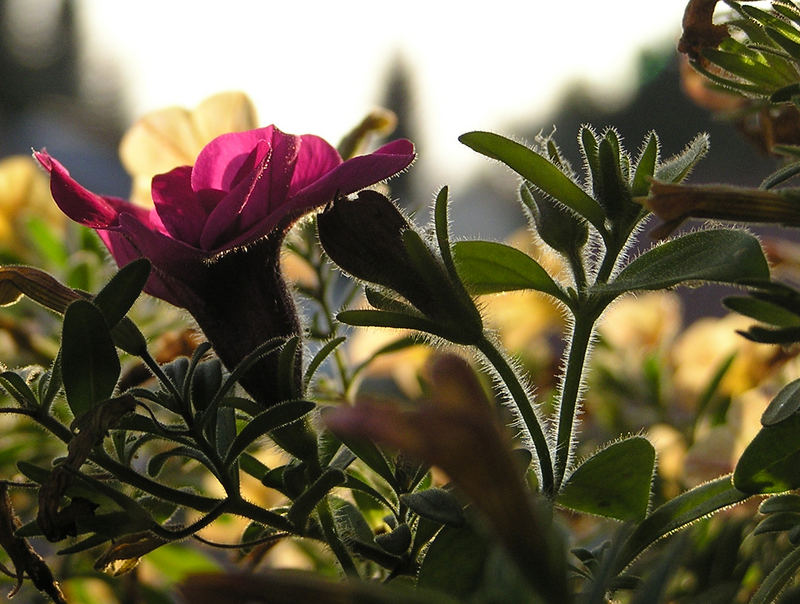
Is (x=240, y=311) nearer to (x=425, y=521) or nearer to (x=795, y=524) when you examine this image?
(x=425, y=521)

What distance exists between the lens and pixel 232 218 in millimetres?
463

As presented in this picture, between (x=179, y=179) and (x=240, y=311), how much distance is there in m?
0.08

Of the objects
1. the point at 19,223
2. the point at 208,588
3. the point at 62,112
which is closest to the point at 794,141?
the point at 208,588

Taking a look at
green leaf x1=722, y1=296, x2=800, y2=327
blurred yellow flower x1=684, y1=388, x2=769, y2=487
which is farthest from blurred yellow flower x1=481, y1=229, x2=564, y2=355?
green leaf x1=722, y1=296, x2=800, y2=327

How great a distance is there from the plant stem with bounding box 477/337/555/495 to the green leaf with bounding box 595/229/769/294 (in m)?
0.06

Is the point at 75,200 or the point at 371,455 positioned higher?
the point at 75,200

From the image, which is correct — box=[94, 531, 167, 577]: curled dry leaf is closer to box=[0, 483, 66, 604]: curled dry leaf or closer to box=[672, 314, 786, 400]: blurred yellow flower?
box=[0, 483, 66, 604]: curled dry leaf

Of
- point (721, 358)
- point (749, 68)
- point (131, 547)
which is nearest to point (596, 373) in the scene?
point (721, 358)

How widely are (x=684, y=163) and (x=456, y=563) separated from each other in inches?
8.8

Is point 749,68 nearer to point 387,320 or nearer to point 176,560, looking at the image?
point 387,320

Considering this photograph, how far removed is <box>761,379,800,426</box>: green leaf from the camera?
1.28ft

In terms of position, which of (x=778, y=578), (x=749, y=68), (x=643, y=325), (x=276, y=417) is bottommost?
(x=643, y=325)

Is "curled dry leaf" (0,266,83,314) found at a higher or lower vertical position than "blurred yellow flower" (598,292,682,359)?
higher

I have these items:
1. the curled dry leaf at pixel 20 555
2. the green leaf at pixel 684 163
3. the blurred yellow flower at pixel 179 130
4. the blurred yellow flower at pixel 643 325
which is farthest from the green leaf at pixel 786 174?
the blurred yellow flower at pixel 643 325
